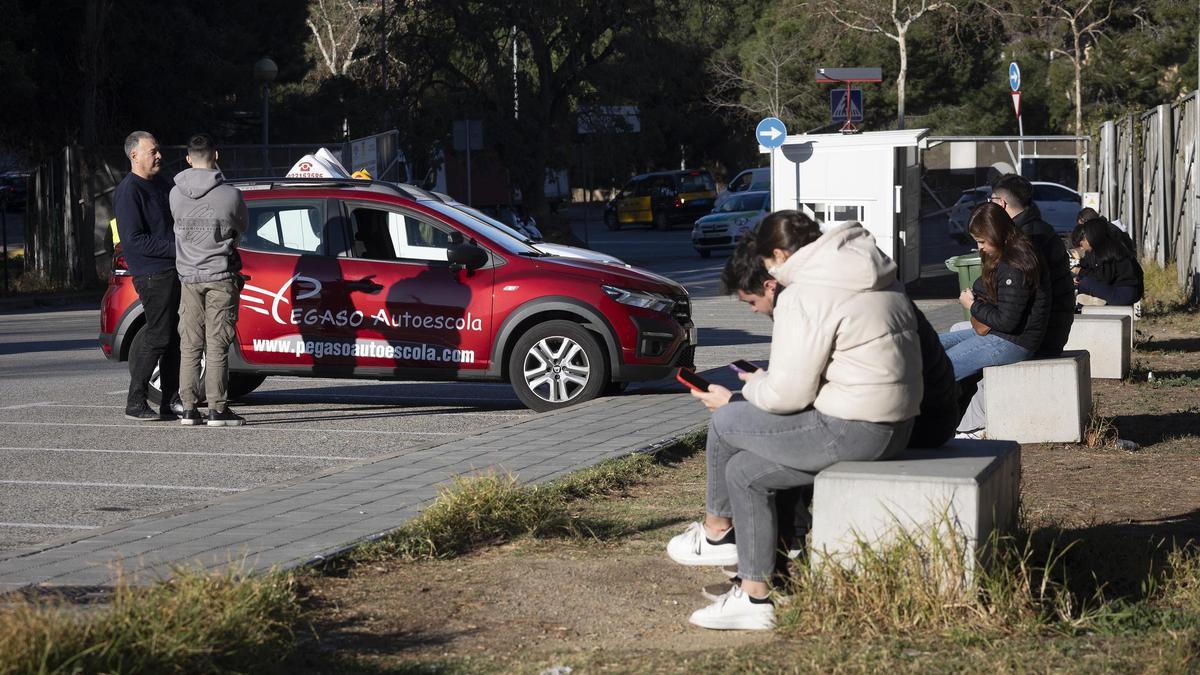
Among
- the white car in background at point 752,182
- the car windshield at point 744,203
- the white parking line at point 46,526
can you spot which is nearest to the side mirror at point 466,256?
the white parking line at point 46,526

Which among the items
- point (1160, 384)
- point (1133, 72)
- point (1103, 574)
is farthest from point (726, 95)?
point (1103, 574)

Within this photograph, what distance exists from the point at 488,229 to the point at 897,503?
6970 millimetres

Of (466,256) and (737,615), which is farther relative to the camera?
(466,256)

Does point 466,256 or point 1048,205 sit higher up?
point 1048,205

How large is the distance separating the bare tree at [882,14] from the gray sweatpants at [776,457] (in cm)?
4671

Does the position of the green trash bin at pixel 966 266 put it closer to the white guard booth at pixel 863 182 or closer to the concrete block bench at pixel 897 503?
the white guard booth at pixel 863 182

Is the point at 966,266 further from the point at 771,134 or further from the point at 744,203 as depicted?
the point at 744,203

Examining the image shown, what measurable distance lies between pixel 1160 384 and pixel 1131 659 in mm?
7565

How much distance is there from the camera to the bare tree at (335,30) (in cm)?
6080

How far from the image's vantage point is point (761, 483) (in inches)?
201

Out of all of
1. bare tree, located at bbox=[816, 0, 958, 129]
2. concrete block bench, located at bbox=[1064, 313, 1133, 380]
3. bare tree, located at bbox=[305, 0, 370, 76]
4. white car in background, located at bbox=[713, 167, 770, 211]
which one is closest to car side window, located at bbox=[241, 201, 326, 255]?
concrete block bench, located at bbox=[1064, 313, 1133, 380]

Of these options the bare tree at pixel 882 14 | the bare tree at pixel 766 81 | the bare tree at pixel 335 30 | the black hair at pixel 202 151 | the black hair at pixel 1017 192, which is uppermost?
the bare tree at pixel 335 30

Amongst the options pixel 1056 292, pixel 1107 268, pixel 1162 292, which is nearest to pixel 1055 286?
pixel 1056 292

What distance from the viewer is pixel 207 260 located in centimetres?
1000
